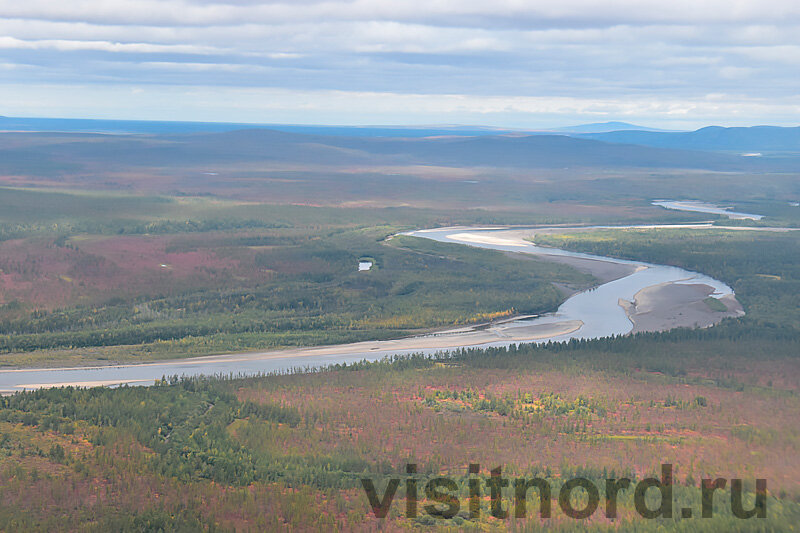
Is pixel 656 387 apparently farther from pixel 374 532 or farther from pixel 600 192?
pixel 600 192

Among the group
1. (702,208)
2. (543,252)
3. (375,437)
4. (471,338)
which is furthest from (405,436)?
(702,208)

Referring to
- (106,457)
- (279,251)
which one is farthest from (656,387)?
(279,251)

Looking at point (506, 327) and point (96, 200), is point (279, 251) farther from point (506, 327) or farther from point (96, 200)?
point (96, 200)

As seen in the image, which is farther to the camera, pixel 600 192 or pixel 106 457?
pixel 600 192

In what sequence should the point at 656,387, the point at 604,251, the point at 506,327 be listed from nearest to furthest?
the point at 656,387 → the point at 506,327 → the point at 604,251

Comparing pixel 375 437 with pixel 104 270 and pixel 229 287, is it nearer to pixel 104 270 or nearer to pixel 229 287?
pixel 229 287

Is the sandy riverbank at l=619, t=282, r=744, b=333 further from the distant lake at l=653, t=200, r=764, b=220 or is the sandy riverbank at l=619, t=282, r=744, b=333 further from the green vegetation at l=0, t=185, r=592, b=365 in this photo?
the distant lake at l=653, t=200, r=764, b=220

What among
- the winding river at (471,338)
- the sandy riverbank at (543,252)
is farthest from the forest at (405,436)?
the sandy riverbank at (543,252)

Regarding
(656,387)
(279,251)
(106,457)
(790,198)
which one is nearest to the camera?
(106,457)

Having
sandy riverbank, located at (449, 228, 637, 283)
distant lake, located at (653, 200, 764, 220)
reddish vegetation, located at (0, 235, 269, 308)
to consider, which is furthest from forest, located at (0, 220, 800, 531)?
distant lake, located at (653, 200, 764, 220)
